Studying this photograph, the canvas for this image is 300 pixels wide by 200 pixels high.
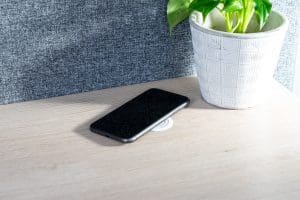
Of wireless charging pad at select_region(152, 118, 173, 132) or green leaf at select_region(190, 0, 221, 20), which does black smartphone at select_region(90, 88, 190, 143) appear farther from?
green leaf at select_region(190, 0, 221, 20)

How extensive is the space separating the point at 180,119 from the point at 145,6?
203 millimetres

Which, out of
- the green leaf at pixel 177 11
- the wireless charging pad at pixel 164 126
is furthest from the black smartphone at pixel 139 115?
the green leaf at pixel 177 11

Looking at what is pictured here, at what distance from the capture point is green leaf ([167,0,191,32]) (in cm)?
79

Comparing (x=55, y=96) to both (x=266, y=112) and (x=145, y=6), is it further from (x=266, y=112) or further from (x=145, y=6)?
(x=266, y=112)

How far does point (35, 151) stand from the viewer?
68cm

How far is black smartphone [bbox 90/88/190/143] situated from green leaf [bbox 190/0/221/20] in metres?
0.16

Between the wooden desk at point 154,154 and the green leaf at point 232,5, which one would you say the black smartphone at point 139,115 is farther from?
the green leaf at point 232,5

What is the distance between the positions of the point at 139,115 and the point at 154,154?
0.10 m

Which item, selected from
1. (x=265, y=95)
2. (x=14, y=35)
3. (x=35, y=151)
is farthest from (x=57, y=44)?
(x=265, y=95)

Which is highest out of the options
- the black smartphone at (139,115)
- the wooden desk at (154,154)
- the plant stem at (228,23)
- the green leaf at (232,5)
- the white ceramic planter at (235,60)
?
the green leaf at (232,5)

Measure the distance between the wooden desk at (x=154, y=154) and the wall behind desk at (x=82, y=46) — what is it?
36 mm

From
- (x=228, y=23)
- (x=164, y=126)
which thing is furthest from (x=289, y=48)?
(x=164, y=126)

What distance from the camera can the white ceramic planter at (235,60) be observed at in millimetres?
713

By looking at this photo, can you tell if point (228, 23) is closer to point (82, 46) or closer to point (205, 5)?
point (205, 5)
